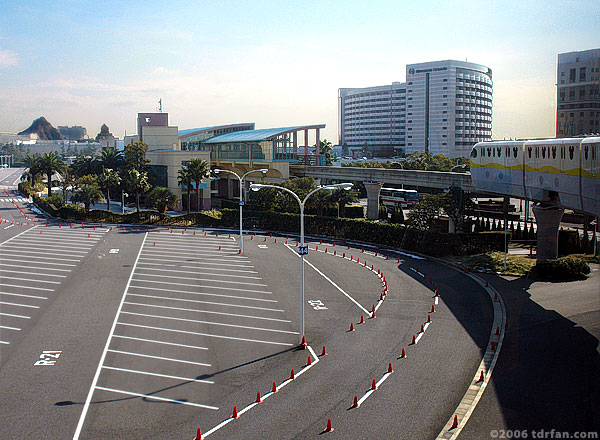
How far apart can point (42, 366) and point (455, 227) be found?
37179 millimetres

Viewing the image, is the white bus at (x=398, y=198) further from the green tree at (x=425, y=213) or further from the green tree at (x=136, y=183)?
the green tree at (x=136, y=183)

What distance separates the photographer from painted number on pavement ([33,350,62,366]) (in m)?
22.7

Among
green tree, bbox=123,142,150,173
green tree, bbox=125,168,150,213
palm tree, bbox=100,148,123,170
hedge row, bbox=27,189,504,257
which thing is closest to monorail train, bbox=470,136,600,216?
hedge row, bbox=27,189,504,257

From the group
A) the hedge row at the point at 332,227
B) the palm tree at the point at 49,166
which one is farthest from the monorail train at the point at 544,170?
the palm tree at the point at 49,166

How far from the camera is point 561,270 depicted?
1462 inches

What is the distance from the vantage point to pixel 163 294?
3397 centimetres

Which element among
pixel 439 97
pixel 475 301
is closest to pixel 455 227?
pixel 475 301

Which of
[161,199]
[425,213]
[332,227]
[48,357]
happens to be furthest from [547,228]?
[161,199]

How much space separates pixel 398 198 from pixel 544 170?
4115cm

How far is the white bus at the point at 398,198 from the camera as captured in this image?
75688mm

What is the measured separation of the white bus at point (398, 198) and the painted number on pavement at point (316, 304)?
4305 centimetres

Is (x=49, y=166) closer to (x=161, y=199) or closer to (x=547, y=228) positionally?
(x=161, y=199)

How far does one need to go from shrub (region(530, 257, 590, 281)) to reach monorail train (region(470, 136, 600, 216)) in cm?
404

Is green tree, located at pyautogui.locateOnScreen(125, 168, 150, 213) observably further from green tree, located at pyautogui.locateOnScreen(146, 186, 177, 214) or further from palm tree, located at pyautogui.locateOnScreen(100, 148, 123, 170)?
palm tree, located at pyautogui.locateOnScreen(100, 148, 123, 170)
